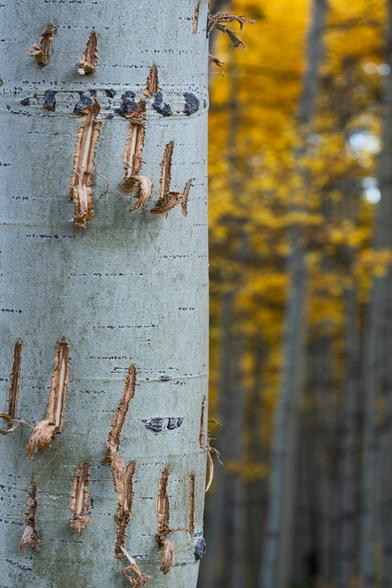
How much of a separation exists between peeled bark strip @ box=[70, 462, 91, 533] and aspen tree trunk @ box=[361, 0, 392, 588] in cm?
584

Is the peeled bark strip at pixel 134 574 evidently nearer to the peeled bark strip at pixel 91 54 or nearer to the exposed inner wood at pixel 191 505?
the exposed inner wood at pixel 191 505

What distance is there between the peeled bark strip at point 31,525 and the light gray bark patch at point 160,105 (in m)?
0.63

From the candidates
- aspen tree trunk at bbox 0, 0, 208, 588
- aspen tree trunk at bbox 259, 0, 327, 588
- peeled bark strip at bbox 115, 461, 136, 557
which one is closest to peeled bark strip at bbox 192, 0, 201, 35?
aspen tree trunk at bbox 0, 0, 208, 588

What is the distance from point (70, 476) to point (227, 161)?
25.6 ft

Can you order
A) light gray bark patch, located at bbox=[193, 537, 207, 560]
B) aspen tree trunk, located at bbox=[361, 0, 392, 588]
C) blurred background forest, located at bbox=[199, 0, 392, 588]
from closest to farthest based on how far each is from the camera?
light gray bark patch, located at bbox=[193, 537, 207, 560] < aspen tree trunk, located at bbox=[361, 0, 392, 588] < blurred background forest, located at bbox=[199, 0, 392, 588]

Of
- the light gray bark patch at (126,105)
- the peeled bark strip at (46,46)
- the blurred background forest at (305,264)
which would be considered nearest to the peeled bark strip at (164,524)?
the light gray bark patch at (126,105)

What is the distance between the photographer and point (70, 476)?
92 centimetres

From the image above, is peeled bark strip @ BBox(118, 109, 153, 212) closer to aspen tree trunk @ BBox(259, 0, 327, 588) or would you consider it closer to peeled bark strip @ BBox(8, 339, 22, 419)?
peeled bark strip @ BBox(8, 339, 22, 419)

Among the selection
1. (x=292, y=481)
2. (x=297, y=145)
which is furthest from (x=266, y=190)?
(x=292, y=481)

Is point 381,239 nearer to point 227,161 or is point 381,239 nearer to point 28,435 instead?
point 227,161

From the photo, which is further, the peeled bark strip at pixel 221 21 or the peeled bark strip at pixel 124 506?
the peeled bark strip at pixel 221 21

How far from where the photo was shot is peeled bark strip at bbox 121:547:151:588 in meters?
0.92

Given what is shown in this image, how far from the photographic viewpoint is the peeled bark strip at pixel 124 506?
93 cm

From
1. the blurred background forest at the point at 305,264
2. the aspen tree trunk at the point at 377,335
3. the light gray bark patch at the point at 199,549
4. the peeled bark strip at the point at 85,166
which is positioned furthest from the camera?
the blurred background forest at the point at 305,264
